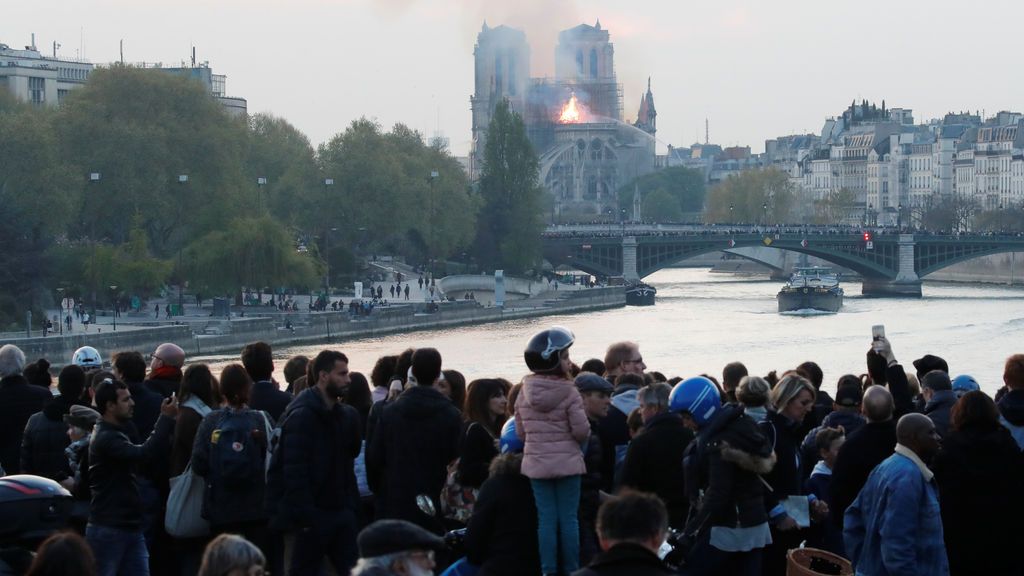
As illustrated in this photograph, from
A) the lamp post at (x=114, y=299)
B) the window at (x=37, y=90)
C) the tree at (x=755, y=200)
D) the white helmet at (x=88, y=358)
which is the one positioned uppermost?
the window at (x=37, y=90)

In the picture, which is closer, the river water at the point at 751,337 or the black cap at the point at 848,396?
the black cap at the point at 848,396

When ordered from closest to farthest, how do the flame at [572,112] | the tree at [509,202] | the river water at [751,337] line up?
the river water at [751,337] < the tree at [509,202] < the flame at [572,112]

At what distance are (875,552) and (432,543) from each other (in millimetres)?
1955

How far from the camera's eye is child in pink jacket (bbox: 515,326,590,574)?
538 centimetres

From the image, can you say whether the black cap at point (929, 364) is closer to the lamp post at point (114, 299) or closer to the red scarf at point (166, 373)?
the red scarf at point (166, 373)

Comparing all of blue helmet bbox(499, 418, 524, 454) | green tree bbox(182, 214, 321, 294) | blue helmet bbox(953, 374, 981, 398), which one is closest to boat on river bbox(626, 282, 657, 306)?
green tree bbox(182, 214, 321, 294)

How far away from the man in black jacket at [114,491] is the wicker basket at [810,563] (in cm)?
191

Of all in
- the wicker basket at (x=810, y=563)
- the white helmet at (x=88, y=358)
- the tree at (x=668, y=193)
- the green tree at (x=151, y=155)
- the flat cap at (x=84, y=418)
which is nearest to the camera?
the wicker basket at (x=810, y=563)

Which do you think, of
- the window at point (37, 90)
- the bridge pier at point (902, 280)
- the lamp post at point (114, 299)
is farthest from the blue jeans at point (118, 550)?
the window at point (37, 90)

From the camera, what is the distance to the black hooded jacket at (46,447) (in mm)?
6785

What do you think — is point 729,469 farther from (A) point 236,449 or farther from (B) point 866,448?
(A) point 236,449

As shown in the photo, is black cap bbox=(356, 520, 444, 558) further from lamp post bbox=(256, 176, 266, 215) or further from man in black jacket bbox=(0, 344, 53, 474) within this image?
lamp post bbox=(256, 176, 266, 215)

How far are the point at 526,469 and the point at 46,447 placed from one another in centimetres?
212

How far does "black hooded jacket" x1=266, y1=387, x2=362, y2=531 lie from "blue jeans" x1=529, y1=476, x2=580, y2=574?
80cm
